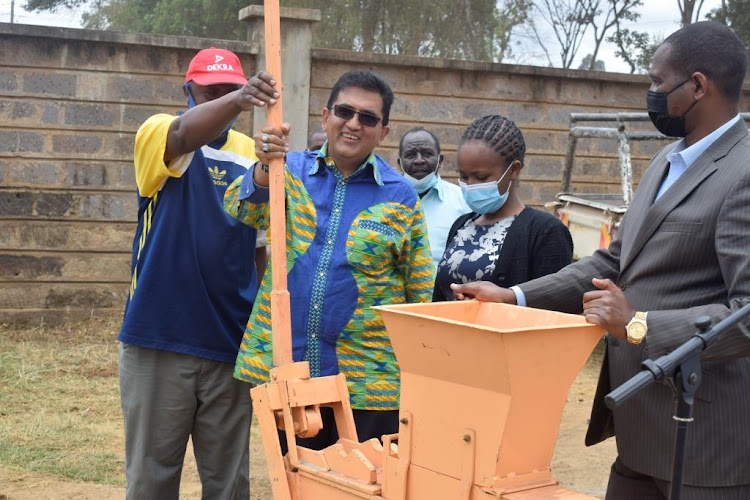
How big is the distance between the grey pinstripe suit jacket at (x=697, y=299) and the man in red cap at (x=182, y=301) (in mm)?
1518

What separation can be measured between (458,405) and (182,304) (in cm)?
158

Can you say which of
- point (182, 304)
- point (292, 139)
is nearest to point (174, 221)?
point (182, 304)

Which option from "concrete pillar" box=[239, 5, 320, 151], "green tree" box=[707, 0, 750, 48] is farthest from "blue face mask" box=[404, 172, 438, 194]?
"green tree" box=[707, 0, 750, 48]

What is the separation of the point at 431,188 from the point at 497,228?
1488 millimetres

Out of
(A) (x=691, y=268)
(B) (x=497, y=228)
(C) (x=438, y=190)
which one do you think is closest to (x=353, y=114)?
(B) (x=497, y=228)

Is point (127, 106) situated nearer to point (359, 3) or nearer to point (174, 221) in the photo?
point (174, 221)

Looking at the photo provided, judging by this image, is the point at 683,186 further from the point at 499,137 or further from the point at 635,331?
the point at 499,137

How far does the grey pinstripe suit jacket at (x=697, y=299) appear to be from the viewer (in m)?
2.51

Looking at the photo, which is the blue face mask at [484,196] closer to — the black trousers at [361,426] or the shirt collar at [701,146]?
the black trousers at [361,426]

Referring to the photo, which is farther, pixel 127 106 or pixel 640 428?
pixel 127 106

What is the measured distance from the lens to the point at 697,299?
2658mm

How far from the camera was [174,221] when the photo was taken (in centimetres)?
370

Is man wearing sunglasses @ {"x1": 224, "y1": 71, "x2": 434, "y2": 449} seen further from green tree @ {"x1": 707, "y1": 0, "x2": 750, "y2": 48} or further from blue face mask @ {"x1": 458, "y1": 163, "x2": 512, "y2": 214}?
green tree @ {"x1": 707, "y1": 0, "x2": 750, "y2": 48}

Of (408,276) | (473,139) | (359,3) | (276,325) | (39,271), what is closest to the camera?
(276,325)
